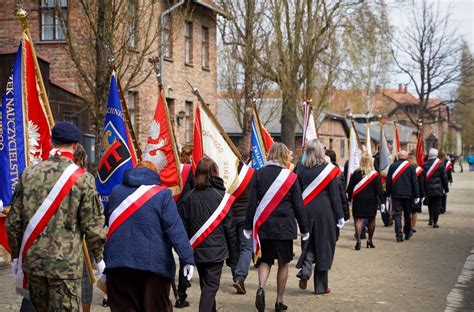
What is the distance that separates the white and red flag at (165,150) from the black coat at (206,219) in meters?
1.23

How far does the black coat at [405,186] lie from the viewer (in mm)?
14266

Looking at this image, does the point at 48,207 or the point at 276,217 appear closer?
the point at 48,207

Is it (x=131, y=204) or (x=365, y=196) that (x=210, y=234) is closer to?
(x=131, y=204)

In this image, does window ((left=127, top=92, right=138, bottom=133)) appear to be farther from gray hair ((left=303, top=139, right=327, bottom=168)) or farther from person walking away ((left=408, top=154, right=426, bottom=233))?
gray hair ((left=303, top=139, right=327, bottom=168))

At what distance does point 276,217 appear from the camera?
7.86m

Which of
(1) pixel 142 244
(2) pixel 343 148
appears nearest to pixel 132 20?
(1) pixel 142 244

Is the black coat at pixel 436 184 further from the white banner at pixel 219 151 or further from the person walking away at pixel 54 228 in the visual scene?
the person walking away at pixel 54 228

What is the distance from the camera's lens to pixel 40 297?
16.8 feet

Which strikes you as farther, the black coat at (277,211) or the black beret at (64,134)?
the black coat at (277,211)

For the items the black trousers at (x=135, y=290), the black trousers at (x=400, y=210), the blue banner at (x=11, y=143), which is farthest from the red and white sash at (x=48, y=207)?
the black trousers at (x=400, y=210)

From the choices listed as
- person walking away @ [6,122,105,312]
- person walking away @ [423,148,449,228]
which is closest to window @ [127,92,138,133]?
person walking away @ [423,148,449,228]

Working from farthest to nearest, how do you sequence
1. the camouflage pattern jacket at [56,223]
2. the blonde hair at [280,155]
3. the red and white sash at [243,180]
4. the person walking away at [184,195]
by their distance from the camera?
the red and white sash at [243,180], the person walking away at [184,195], the blonde hair at [280,155], the camouflage pattern jacket at [56,223]

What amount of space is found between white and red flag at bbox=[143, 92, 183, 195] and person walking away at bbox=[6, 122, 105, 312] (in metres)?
3.19

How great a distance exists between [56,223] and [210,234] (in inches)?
88.7
